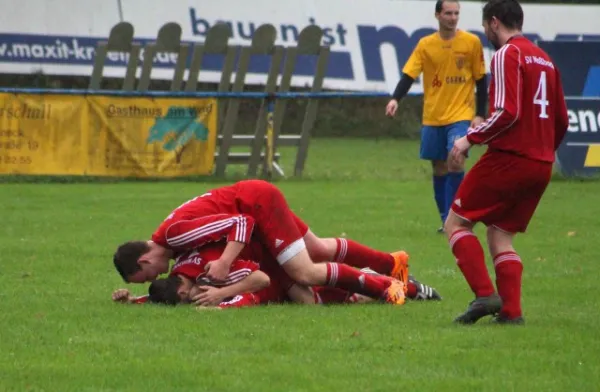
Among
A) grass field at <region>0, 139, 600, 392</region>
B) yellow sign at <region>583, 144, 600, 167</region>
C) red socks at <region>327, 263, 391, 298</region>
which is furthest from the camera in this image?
yellow sign at <region>583, 144, 600, 167</region>

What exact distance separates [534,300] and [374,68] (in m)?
24.1

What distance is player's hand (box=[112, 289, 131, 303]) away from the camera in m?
8.53

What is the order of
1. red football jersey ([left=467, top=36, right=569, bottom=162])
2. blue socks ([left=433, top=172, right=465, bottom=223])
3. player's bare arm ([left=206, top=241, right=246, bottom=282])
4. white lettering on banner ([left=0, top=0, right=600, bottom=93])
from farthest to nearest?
white lettering on banner ([left=0, top=0, right=600, bottom=93])
blue socks ([left=433, top=172, right=465, bottom=223])
player's bare arm ([left=206, top=241, right=246, bottom=282])
red football jersey ([left=467, top=36, right=569, bottom=162])

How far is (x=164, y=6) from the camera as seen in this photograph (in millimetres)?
31875

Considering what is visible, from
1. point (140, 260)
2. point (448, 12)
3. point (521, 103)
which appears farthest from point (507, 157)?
point (448, 12)

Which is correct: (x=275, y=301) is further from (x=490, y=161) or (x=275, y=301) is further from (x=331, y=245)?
(x=490, y=161)

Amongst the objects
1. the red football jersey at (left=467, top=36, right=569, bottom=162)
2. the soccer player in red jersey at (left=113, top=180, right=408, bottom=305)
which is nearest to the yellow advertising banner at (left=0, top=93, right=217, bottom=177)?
the soccer player in red jersey at (left=113, top=180, right=408, bottom=305)

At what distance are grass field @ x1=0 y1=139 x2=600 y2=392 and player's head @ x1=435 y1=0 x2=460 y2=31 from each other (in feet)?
6.65

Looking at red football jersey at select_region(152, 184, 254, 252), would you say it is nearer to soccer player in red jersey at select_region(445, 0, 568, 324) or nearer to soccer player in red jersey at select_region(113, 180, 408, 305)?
soccer player in red jersey at select_region(113, 180, 408, 305)

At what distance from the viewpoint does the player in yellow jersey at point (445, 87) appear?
13.3 meters

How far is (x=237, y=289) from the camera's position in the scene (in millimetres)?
8219

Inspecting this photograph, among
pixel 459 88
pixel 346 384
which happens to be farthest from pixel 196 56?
pixel 346 384

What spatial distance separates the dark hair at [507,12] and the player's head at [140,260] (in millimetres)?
2400

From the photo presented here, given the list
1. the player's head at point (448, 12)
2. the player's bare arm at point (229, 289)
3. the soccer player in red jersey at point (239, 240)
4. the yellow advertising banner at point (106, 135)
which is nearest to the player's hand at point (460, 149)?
the soccer player in red jersey at point (239, 240)
